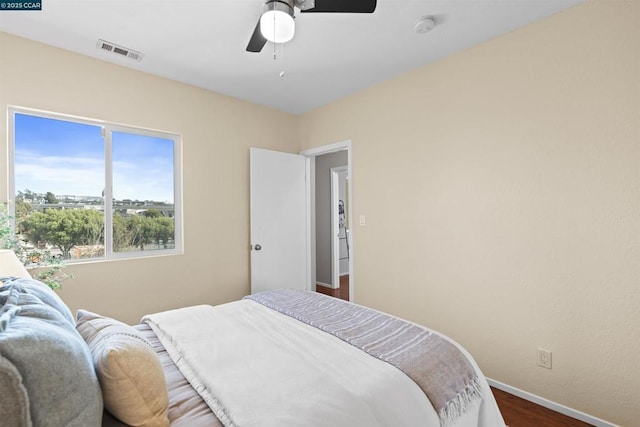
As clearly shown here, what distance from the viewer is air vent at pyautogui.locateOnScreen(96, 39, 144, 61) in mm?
2324

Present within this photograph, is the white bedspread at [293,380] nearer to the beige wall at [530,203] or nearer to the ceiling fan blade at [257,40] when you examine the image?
the beige wall at [530,203]

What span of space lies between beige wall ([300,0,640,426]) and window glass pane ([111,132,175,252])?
7.21 ft

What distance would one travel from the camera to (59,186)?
2.48 meters

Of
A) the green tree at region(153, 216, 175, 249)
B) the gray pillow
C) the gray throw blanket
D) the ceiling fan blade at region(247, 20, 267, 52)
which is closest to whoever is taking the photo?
the gray pillow

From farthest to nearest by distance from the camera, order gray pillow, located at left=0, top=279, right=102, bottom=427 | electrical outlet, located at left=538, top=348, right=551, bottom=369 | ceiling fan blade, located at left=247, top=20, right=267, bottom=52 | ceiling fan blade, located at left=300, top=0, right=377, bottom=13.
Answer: electrical outlet, located at left=538, top=348, right=551, bottom=369 < ceiling fan blade, located at left=247, top=20, right=267, bottom=52 < ceiling fan blade, located at left=300, top=0, right=377, bottom=13 < gray pillow, located at left=0, top=279, right=102, bottom=427

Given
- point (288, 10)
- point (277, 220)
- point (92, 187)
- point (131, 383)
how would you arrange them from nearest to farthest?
point (131, 383)
point (288, 10)
point (92, 187)
point (277, 220)

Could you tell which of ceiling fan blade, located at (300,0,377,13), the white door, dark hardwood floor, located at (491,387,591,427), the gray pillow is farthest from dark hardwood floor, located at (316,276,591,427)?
ceiling fan blade, located at (300,0,377,13)

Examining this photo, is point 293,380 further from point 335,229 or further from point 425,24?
point 335,229

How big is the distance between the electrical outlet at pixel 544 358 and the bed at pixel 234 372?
37.1 inches

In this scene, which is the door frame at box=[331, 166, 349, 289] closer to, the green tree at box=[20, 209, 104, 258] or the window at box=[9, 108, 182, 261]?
the window at box=[9, 108, 182, 261]

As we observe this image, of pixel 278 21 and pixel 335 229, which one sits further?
pixel 335 229

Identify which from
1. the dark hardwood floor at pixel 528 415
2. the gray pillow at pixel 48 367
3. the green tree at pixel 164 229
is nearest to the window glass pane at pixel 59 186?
the green tree at pixel 164 229

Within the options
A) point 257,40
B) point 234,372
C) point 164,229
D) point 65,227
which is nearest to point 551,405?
point 234,372

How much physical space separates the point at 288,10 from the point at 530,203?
200 centimetres
